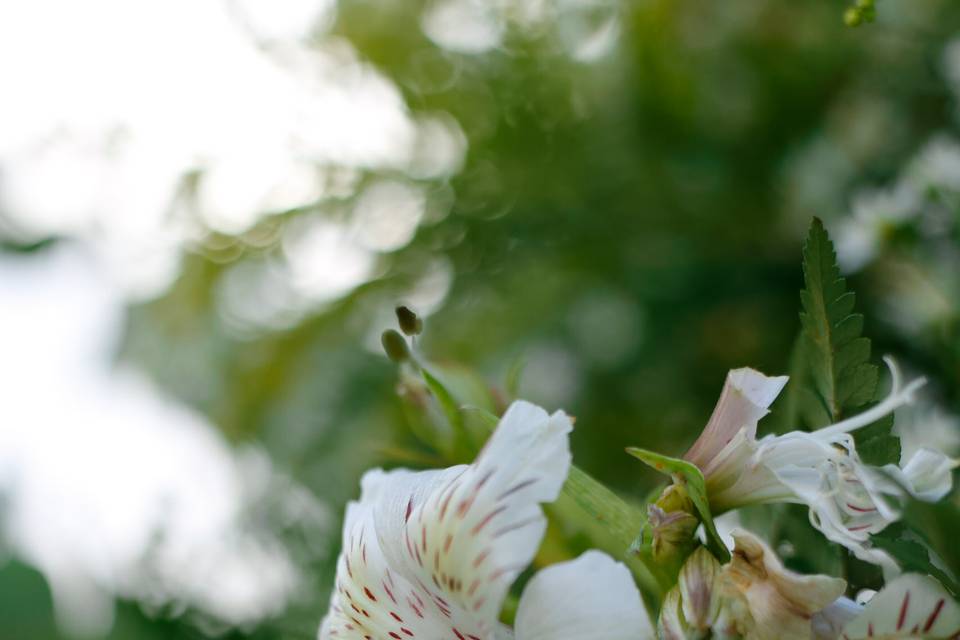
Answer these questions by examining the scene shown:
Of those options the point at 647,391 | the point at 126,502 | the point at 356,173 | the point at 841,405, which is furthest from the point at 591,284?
the point at 841,405

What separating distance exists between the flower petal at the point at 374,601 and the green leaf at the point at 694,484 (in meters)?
0.05

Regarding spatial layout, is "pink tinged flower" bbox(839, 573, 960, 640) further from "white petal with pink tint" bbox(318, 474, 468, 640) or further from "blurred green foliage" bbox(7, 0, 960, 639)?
"blurred green foliage" bbox(7, 0, 960, 639)

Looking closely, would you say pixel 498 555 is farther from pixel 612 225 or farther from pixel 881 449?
pixel 612 225

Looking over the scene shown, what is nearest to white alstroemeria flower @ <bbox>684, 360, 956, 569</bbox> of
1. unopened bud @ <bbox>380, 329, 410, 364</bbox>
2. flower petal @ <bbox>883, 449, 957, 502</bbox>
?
flower petal @ <bbox>883, 449, 957, 502</bbox>

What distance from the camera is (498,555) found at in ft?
0.60

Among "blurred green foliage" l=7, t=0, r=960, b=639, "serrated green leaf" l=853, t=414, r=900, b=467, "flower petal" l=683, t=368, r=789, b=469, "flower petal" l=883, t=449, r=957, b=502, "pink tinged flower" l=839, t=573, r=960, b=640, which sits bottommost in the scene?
"pink tinged flower" l=839, t=573, r=960, b=640

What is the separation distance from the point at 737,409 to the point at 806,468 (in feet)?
0.06

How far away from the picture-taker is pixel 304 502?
1.90 feet

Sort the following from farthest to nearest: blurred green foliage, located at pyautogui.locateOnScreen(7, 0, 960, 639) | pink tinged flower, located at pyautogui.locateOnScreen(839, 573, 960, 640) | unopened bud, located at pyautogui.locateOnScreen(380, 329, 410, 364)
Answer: blurred green foliage, located at pyautogui.locateOnScreen(7, 0, 960, 639)
unopened bud, located at pyautogui.locateOnScreen(380, 329, 410, 364)
pink tinged flower, located at pyautogui.locateOnScreen(839, 573, 960, 640)

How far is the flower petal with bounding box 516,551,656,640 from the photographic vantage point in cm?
18

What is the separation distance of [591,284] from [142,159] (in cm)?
39

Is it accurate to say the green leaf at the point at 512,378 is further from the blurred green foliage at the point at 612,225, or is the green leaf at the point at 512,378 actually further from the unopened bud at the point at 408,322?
the blurred green foliage at the point at 612,225

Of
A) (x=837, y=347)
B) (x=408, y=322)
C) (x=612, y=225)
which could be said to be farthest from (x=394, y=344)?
(x=612, y=225)

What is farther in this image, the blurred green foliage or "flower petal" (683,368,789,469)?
the blurred green foliage
